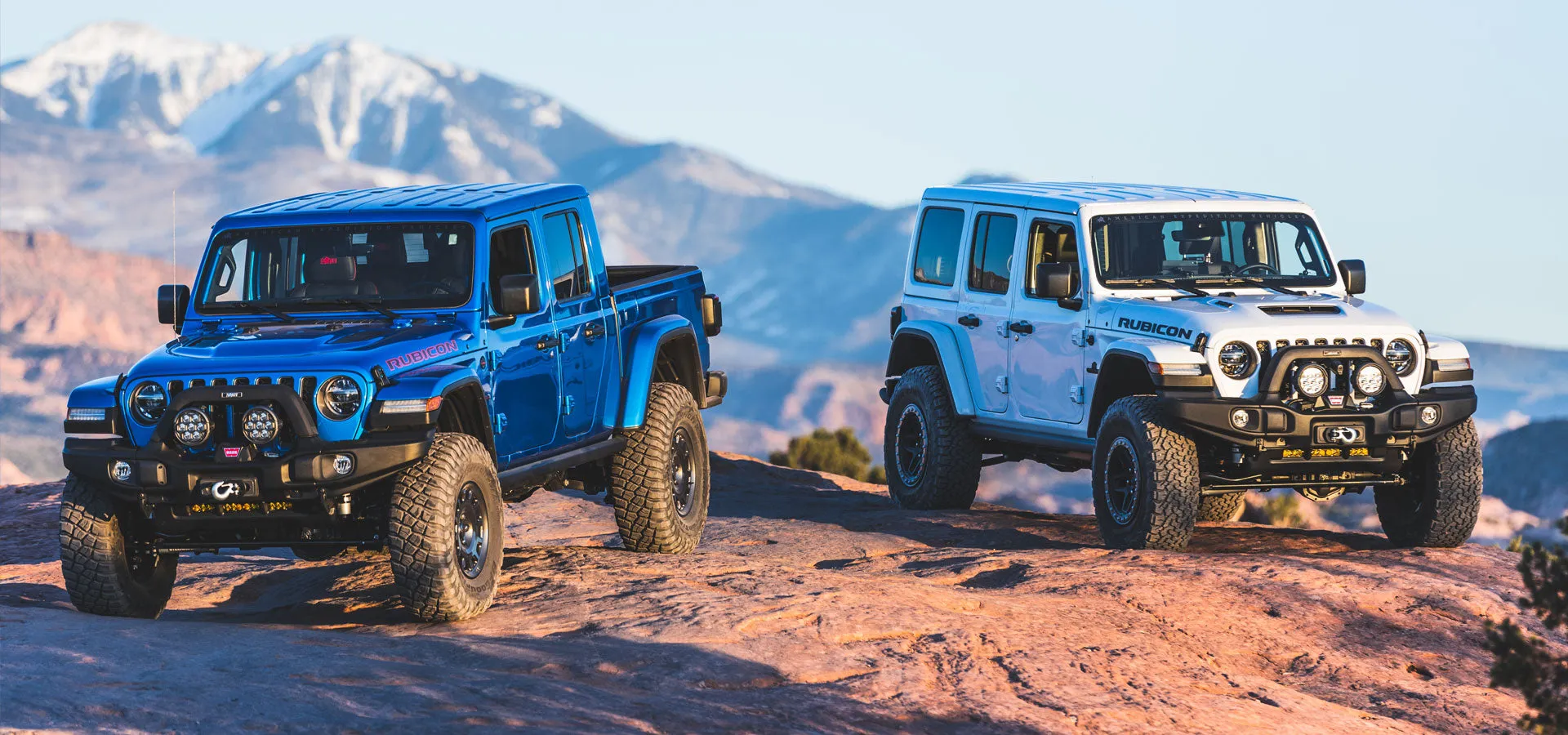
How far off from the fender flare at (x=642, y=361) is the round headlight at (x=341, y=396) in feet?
8.53

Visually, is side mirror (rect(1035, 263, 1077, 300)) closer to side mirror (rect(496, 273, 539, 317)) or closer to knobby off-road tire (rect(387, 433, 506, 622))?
side mirror (rect(496, 273, 539, 317))

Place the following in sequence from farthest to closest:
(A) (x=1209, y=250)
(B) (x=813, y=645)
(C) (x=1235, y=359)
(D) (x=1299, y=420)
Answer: (A) (x=1209, y=250), (C) (x=1235, y=359), (D) (x=1299, y=420), (B) (x=813, y=645)

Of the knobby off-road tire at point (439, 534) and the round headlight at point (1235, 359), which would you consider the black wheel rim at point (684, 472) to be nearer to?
the knobby off-road tire at point (439, 534)

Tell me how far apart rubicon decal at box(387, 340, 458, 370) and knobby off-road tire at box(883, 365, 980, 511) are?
→ 5.26 meters

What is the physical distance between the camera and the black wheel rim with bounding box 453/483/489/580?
29.1 feet

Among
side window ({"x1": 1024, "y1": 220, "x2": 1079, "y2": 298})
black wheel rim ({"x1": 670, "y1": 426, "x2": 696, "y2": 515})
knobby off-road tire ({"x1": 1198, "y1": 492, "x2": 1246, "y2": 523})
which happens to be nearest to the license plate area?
black wheel rim ({"x1": 670, "y1": 426, "x2": 696, "y2": 515})

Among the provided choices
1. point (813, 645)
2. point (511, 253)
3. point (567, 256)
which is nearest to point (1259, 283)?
point (567, 256)

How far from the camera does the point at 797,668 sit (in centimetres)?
782

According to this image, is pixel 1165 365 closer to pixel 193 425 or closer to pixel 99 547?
pixel 193 425

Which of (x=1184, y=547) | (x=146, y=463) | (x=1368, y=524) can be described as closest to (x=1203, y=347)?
(x=1184, y=547)

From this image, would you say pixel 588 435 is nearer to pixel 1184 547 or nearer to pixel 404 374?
pixel 404 374

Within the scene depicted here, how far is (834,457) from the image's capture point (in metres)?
57.3

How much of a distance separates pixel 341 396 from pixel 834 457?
49024 millimetres

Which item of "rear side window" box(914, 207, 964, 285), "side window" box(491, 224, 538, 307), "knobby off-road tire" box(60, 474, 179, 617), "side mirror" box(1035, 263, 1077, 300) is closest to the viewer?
"knobby off-road tire" box(60, 474, 179, 617)
